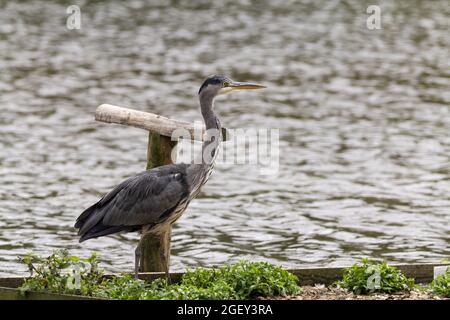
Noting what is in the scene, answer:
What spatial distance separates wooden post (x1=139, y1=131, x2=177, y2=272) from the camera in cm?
1083

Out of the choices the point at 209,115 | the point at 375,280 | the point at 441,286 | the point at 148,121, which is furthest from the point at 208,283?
the point at 441,286

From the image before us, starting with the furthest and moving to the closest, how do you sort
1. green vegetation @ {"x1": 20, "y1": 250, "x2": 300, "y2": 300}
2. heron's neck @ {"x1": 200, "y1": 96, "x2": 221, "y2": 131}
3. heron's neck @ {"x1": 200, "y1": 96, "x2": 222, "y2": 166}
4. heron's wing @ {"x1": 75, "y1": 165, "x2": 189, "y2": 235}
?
heron's neck @ {"x1": 200, "y1": 96, "x2": 221, "y2": 131}, heron's neck @ {"x1": 200, "y1": 96, "x2": 222, "y2": 166}, heron's wing @ {"x1": 75, "y1": 165, "x2": 189, "y2": 235}, green vegetation @ {"x1": 20, "y1": 250, "x2": 300, "y2": 300}

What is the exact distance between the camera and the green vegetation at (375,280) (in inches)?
378

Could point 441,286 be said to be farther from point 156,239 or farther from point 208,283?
point 156,239

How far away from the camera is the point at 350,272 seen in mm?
9750

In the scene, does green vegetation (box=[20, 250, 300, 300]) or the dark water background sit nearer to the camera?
green vegetation (box=[20, 250, 300, 300])

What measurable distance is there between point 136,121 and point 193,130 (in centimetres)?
64

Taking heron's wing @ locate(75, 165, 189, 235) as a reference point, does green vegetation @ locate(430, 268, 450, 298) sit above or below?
below

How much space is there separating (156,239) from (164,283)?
1.29 m

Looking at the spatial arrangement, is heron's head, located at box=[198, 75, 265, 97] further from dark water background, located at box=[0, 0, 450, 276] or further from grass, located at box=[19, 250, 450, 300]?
dark water background, located at box=[0, 0, 450, 276]

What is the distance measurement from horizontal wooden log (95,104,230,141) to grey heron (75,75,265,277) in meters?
0.20

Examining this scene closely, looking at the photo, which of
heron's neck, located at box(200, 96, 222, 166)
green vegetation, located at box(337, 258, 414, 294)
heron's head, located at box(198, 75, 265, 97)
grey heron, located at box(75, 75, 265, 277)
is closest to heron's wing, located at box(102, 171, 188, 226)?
grey heron, located at box(75, 75, 265, 277)
